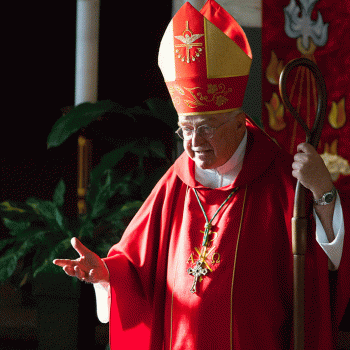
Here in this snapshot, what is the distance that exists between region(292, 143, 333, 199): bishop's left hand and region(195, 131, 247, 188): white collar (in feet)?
1.16

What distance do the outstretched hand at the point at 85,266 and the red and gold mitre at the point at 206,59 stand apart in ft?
2.10

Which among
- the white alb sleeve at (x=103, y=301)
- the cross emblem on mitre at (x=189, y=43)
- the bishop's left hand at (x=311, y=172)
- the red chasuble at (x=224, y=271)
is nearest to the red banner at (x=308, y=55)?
the red chasuble at (x=224, y=271)

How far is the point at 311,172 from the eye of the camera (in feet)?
6.09

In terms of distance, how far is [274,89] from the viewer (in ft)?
13.8

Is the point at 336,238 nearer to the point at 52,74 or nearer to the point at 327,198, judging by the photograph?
the point at 327,198

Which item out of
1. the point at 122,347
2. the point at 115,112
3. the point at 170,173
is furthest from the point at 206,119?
the point at 115,112

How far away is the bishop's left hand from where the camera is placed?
6.09 ft

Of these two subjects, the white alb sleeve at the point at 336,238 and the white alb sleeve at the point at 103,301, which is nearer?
the white alb sleeve at the point at 336,238

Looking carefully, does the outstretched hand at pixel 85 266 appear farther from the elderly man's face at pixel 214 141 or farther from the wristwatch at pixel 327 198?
the wristwatch at pixel 327 198

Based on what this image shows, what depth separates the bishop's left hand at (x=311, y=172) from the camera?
6.09 ft

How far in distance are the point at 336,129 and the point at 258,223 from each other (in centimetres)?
236

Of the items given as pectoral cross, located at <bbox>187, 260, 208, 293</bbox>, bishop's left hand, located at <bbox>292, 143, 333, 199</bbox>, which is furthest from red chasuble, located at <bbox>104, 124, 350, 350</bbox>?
bishop's left hand, located at <bbox>292, 143, 333, 199</bbox>

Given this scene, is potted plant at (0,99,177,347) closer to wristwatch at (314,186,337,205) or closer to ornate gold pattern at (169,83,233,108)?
ornate gold pattern at (169,83,233,108)

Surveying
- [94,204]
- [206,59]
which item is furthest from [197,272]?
[94,204]
